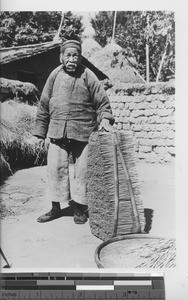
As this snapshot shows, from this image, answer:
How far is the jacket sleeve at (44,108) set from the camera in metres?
2.92

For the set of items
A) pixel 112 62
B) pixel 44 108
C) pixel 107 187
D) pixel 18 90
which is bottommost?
pixel 107 187

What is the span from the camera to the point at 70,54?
9.46 ft

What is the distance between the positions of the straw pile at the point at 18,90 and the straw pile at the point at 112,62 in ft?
1.49

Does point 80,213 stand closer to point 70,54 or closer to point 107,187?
point 107,187

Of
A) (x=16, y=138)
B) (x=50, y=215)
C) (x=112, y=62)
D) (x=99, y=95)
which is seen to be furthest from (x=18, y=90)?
(x=50, y=215)

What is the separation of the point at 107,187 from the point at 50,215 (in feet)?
1.44

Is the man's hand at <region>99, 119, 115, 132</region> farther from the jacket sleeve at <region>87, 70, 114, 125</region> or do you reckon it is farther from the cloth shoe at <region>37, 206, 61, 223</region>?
the cloth shoe at <region>37, 206, 61, 223</region>

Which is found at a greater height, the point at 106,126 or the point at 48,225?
the point at 106,126

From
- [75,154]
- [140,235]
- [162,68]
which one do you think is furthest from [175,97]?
[140,235]

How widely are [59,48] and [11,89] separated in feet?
1.41

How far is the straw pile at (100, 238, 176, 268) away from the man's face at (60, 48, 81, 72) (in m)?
1.23

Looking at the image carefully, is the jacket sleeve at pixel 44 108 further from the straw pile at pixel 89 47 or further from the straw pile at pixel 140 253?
the straw pile at pixel 140 253

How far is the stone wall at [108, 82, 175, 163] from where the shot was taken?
2.88 m

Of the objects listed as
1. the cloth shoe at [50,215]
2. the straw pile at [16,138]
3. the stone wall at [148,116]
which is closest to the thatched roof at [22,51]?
the straw pile at [16,138]
